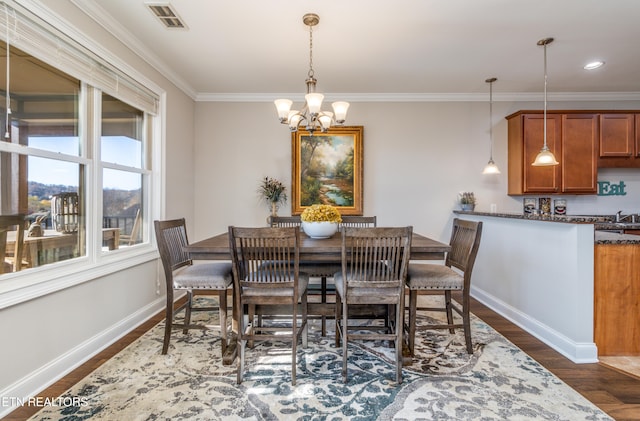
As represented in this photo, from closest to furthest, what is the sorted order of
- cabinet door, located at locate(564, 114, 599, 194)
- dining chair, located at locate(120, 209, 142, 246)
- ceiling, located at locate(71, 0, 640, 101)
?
ceiling, located at locate(71, 0, 640, 101) → dining chair, located at locate(120, 209, 142, 246) → cabinet door, located at locate(564, 114, 599, 194)

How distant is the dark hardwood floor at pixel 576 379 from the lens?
5.84ft

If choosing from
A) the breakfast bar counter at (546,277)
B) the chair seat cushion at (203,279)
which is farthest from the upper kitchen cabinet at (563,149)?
the chair seat cushion at (203,279)

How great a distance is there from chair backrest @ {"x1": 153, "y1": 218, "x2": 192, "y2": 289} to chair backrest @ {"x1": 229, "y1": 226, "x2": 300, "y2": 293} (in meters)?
0.63

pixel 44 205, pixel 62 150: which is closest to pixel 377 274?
pixel 44 205

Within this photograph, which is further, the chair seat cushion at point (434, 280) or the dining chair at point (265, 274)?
the chair seat cushion at point (434, 280)

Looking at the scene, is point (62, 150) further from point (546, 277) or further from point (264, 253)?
point (546, 277)

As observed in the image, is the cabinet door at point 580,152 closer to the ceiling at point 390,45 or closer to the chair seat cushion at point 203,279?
the ceiling at point 390,45

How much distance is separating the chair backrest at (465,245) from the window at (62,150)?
281 cm

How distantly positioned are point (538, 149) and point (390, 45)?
250 centimetres

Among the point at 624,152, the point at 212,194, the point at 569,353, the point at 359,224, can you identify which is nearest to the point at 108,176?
the point at 212,194

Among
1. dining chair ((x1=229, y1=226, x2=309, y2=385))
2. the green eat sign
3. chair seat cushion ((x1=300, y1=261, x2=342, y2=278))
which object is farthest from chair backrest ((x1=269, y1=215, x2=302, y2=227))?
the green eat sign

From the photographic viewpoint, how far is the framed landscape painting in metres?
4.31

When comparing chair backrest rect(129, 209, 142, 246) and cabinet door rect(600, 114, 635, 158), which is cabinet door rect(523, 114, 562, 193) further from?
chair backrest rect(129, 209, 142, 246)

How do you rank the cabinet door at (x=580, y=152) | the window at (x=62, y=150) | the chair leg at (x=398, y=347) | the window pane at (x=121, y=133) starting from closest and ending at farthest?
the window at (x=62, y=150), the chair leg at (x=398, y=347), the window pane at (x=121, y=133), the cabinet door at (x=580, y=152)
